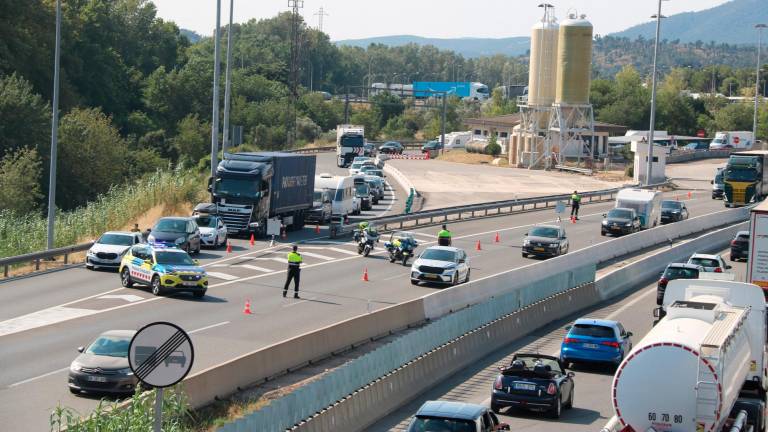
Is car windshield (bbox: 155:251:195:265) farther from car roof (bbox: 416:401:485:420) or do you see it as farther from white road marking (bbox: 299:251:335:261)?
car roof (bbox: 416:401:485:420)

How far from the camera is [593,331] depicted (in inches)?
1073

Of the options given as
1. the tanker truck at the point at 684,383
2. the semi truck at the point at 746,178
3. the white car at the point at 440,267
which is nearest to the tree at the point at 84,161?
the semi truck at the point at 746,178

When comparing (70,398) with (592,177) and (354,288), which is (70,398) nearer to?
(354,288)

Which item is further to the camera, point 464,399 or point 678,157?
point 678,157

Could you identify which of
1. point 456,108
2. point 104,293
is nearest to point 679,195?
point 104,293

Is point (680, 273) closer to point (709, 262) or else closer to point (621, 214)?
point (709, 262)

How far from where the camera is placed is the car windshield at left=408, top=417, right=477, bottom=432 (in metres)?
16.8

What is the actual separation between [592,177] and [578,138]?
518 inches

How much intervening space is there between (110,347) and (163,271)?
12200 mm

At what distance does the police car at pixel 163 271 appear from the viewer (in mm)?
33969

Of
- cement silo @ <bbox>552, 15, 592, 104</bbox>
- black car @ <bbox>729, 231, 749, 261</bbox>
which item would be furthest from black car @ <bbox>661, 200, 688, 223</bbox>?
cement silo @ <bbox>552, 15, 592, 104</bbox>

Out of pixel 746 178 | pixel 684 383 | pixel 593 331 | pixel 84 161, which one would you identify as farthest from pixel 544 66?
pixel 684 383

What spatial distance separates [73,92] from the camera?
99.7 m

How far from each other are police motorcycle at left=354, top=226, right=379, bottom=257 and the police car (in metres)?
12.0
